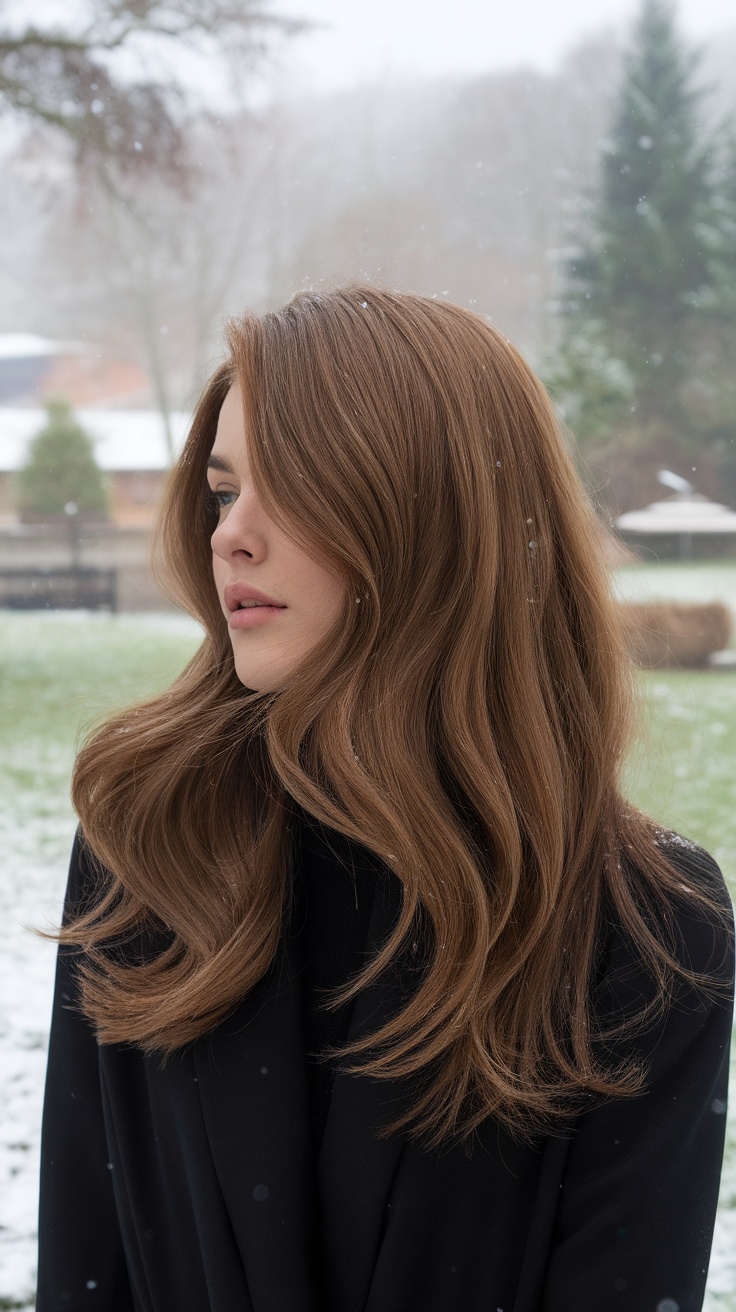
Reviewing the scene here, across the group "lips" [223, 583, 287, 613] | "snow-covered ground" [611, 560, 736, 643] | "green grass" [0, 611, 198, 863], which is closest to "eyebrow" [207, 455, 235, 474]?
"lips" [223, 583, 287, 613]

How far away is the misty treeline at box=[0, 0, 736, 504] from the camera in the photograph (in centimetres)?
366

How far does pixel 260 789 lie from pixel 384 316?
→ 0.54 metres

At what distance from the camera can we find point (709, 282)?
164 inches

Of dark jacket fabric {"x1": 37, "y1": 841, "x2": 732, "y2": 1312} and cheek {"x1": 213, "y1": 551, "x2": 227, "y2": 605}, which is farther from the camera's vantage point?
cheek {"x1": 213, "y1": 551, "x2": 227, "y2": 605}

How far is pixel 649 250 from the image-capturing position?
4082mm

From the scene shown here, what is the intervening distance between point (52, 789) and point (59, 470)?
1.20 metres

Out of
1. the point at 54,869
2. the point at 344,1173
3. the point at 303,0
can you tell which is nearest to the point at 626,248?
the point at 303,0

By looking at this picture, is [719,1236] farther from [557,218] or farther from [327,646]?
[557,218]

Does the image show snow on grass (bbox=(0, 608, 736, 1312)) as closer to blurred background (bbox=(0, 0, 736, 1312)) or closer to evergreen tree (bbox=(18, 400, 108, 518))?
blurred background (bbox=(0, 0, 736, 1312))

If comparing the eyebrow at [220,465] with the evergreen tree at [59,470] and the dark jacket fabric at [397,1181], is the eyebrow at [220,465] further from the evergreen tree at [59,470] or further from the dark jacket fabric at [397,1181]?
the evergreen tree at [59,470]

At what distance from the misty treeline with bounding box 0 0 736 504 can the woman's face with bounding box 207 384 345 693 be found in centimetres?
280

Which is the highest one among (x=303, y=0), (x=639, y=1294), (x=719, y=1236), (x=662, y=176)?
(x=303, y=0)

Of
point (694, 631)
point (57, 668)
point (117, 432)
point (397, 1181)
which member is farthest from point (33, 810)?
point (397, 1181)

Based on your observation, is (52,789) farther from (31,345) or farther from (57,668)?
(31,345)
